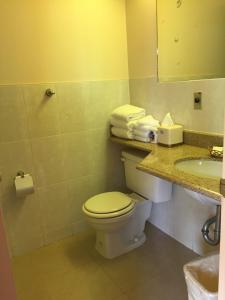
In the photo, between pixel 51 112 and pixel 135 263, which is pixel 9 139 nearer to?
pixel 51 112

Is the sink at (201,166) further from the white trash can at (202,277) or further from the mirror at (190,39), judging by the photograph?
the mirror at (190,39)

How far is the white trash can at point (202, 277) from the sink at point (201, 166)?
1.63ft

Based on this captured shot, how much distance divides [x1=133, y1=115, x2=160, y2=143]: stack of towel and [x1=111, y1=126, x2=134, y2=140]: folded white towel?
5 centimetres

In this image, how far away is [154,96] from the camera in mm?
2164

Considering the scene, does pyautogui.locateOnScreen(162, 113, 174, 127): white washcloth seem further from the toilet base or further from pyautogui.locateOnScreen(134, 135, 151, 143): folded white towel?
the toilet base

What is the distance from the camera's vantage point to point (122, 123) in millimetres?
2197

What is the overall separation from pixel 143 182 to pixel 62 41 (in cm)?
128

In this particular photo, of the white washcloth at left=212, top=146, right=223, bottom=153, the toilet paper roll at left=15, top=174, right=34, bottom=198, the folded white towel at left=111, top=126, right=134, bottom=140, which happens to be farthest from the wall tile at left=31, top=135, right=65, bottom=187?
the white washcloth at left=212, top=146, right=223, bottom=153

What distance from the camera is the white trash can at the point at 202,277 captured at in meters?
1.09

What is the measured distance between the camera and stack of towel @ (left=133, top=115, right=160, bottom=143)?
2.02 m

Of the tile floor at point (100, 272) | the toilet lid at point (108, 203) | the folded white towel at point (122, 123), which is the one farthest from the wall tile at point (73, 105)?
the tile floor at point (100, 272)

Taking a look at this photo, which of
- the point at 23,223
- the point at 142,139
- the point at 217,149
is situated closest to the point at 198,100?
the point at 217,149

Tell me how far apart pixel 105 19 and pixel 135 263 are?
1984mm

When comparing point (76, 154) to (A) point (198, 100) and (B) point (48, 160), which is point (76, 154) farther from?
(A) point (198, 100)
